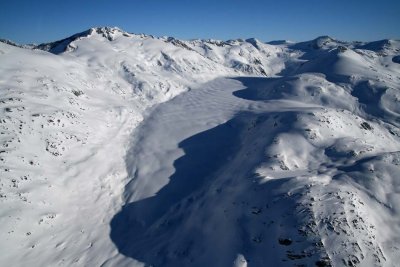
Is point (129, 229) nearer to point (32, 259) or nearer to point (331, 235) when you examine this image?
point (32, 259)

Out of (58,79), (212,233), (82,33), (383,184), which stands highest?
(82,33)

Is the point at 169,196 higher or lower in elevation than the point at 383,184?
lower

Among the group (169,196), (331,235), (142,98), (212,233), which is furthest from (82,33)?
(331,235)

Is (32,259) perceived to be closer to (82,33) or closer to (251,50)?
(82,33)

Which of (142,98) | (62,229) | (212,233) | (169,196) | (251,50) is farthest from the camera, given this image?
(251,50)

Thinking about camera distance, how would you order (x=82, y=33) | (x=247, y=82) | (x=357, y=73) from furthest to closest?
(x=82, y=33) < (x=247, y=82) < (x=357, y=73)

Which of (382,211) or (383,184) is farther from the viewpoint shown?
(383,184)
